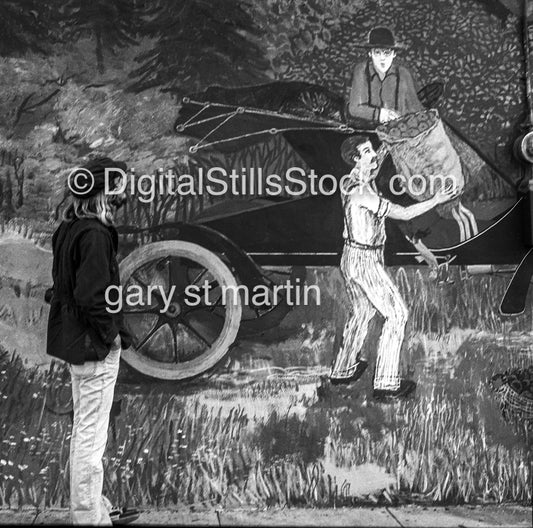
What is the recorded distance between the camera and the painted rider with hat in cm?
444

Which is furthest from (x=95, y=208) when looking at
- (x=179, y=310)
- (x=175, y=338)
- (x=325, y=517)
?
(x=325, y=517)

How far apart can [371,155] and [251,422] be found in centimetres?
188

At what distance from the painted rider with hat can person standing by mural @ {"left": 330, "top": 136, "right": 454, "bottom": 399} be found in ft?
0.64

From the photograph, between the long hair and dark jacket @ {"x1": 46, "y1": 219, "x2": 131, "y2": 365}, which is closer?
dark jacket @ {"x1": 46, "y1": 219, "x2": 131, "y2": 365}

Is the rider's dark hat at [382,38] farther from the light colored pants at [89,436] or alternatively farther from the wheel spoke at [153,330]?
the light colored pants at [89,436]

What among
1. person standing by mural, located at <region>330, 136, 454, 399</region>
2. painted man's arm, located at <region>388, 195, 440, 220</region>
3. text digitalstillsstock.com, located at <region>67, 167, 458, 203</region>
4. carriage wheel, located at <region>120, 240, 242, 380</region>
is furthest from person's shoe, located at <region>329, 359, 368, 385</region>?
text digitalstillsstock.com, located at <region>67, 167, 458, 203</region>

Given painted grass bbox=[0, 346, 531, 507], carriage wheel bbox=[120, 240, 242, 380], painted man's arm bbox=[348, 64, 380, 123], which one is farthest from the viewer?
painted man's arm bbox=[348, 64, 380, 123]

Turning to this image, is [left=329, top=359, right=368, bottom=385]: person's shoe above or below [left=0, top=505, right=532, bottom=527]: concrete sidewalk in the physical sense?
above

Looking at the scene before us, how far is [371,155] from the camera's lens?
4441mm

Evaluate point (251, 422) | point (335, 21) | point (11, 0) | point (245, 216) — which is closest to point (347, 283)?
point (245, 216)

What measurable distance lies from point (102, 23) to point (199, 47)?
0.63 meters

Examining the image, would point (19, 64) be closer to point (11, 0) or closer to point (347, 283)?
point (11, 0)

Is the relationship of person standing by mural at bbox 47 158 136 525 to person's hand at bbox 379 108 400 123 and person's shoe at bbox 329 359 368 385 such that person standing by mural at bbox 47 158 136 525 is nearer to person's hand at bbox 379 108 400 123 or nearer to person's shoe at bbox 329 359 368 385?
person's shoe at bbox 329 359 368 385

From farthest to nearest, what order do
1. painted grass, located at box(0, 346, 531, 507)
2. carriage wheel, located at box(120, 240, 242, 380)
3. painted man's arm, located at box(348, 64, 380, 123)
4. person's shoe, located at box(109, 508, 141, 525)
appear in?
1. painted man's arm, located at box(348, 64, 380, 123)
2. carriage wheel, located at box(120, 240, 242, 380)
3. painted grass, located at box(0, 346, 531, 507)
4. person's shoe, located at box(109, 508, 141, 525)
